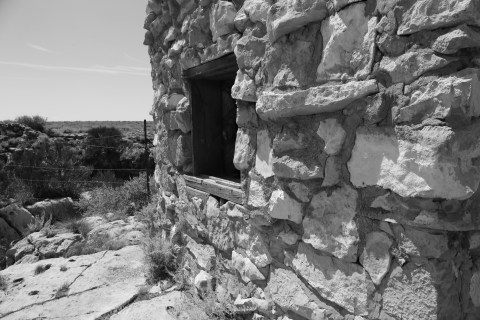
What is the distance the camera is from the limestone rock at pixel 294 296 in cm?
151

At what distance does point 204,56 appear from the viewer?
2451 millimetres

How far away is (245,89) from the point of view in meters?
1.86

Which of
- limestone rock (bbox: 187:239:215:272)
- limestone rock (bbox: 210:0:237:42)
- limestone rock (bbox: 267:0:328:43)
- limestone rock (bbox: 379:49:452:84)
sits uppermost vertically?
Answer: limestone rock (bbox: 210:0:237:42)

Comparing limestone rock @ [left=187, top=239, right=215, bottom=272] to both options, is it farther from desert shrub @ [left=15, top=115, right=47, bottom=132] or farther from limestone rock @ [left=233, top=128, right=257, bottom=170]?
desert shrub @ [left=15, top=115, right=47, bottom=132]

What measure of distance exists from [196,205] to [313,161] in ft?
4.75

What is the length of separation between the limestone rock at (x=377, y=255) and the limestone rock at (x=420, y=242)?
0.18ft

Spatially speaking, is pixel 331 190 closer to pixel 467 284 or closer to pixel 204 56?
pixel 467 284

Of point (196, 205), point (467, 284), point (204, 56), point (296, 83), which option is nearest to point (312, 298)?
point (467, 284)

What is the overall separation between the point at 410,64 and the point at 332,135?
0.39 metres

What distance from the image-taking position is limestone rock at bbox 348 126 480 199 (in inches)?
40.6

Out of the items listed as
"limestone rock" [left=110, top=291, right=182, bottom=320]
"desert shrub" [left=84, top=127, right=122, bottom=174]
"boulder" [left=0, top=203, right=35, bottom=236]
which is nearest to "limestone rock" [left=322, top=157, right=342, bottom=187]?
"limestone rock" [left=110, top=291, right=182, bottom=320]

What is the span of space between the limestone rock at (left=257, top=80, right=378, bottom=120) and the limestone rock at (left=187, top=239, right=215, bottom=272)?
4.13 feet

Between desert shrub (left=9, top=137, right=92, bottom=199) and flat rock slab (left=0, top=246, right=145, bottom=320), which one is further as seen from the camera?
desert shrub (left=9, top=137, right=92, bottom=199)

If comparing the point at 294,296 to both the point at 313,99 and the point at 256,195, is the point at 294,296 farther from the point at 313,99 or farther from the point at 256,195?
the point at 313,99
